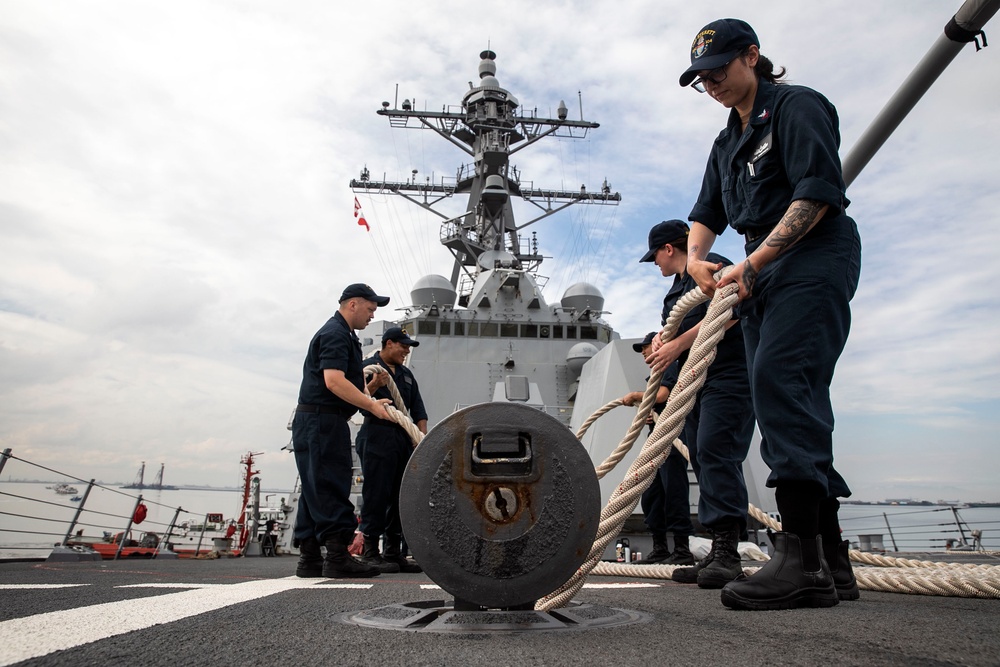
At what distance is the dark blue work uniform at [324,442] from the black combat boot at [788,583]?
2.19m

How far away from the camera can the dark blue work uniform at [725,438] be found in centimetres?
260

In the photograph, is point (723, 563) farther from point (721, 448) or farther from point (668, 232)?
point (668, 232)

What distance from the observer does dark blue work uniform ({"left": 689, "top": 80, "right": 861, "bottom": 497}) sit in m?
1.68

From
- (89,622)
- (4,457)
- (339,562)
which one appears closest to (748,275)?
(89,622)

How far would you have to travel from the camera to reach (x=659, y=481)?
4316 millimetres

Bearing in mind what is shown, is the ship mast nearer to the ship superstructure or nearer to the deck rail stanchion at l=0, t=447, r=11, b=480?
the ship superstructure

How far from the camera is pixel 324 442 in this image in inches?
130

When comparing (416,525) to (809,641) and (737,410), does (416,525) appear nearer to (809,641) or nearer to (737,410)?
(809,641)

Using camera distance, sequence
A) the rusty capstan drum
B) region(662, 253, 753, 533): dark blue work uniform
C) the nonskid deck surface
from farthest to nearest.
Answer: region(662, 253, 753, 533): dark blue work uniform < the rusty capstan drum < the nonskid deck surface

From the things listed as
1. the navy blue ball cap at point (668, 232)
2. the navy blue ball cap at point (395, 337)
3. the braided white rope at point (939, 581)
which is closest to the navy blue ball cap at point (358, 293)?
the navy blue ball cap at point (395, 337)

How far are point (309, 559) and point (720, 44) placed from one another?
2.99m

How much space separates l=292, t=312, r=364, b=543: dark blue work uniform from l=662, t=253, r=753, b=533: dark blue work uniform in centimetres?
176

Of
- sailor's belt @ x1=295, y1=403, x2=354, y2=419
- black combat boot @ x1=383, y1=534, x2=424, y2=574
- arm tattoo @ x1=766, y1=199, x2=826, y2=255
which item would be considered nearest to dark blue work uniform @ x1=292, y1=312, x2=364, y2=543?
A: sailor's belt @ x1=295, y1=403, x2=354, y2=419

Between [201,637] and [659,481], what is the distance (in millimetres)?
3609
